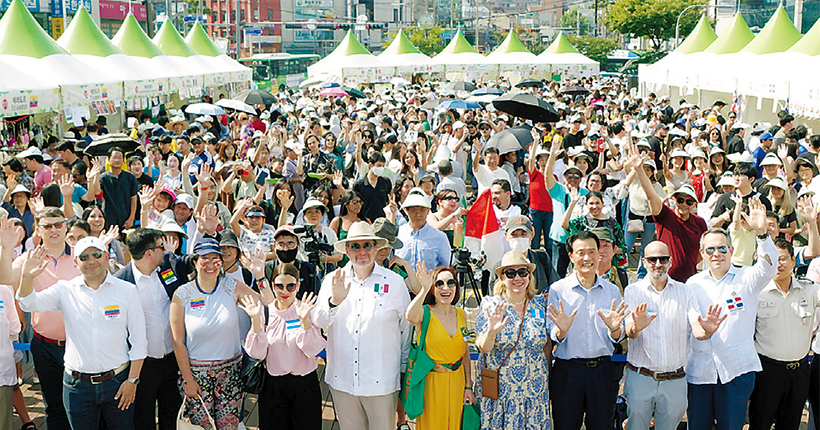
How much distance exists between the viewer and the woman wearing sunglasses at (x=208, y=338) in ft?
15.2

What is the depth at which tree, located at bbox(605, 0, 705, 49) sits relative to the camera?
2283 inches

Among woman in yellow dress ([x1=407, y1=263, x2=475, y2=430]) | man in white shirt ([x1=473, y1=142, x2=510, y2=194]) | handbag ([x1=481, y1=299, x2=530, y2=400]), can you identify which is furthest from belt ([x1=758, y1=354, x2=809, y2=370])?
man in white shirt ([x1=473, y1=142, x2=510, y2=194])

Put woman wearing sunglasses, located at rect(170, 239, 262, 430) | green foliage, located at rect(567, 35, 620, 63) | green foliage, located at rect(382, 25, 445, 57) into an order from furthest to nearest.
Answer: green foliage, located at rect(382, 25, 445, 57) < green foliage, located at rect(567, 35, 620, 63) < woman wearing sunglasses, located at rect(170, 239, 262, 430)

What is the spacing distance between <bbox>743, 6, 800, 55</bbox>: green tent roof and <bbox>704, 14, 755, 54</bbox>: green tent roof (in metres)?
3.75

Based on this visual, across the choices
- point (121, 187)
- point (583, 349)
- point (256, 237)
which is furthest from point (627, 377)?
point (121, 187)

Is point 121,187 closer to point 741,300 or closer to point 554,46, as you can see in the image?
point 741,300

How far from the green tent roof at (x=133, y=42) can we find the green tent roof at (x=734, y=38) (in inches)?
651

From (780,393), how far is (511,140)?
569 centimetres

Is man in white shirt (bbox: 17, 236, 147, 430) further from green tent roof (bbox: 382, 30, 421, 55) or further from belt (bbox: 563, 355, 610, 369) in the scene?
green tent roof (bbox: 382, 30, 421, 55)

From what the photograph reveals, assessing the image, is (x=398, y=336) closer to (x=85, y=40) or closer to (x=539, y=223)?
(x=539, y=223)

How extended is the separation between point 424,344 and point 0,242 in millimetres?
2676

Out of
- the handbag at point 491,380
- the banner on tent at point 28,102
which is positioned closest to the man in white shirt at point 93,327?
the handbag at point 491,380

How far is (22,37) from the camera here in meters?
14.3

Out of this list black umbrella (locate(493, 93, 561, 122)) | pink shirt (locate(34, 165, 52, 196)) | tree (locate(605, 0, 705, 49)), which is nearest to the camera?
pink shirt (locate(34, 165, 52, 196))
